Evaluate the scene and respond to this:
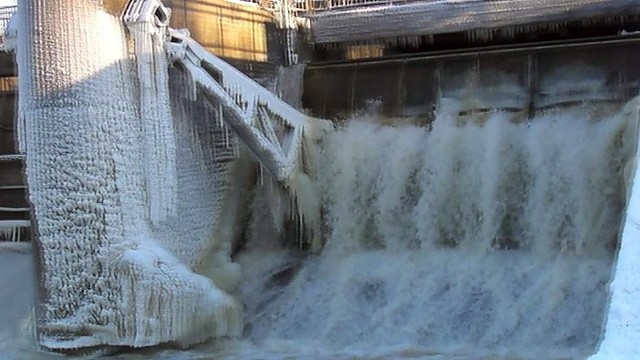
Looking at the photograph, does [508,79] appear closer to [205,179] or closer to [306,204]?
[306,204]

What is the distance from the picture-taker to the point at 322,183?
979 cm

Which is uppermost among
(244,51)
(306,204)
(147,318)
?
(244,51)

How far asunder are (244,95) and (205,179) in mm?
880

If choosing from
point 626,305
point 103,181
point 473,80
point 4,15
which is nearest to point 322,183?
point 473,80

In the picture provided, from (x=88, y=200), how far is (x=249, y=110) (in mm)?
1791

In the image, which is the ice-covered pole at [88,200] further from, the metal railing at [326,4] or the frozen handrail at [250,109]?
the metal railing at [326,4]

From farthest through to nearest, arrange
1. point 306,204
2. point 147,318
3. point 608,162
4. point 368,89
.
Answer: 1. point 368,89
2. point 306,204
3. point 608,162
4. point 147,318

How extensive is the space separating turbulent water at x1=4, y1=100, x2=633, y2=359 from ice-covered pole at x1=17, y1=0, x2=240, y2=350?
460 mm

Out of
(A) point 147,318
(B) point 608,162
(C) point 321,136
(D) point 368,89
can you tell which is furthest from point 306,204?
(B) point 608,162

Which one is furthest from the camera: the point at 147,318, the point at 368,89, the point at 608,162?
the point at 368,89

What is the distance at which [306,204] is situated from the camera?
9.62 metres

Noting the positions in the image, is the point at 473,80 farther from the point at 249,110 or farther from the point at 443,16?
the point at 249,110

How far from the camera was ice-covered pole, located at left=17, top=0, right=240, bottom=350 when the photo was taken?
7.96 metres

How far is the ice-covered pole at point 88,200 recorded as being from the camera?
796 cm
